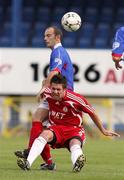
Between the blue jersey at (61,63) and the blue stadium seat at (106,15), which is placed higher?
the blue jersey at (61,63)

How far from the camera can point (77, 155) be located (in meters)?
8.92

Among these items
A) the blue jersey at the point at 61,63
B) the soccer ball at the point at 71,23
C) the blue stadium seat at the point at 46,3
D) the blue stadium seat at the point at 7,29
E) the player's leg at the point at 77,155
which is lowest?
the blue stadium seat at the point at 7,29

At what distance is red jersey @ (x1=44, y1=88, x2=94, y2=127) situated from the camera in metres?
9.22

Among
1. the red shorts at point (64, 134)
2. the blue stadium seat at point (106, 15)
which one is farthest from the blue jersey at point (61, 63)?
the blue stadium seat at point (106, 15)

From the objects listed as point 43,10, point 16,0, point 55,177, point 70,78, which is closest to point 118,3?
point 43,10

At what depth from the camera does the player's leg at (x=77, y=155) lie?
8805 millimetres

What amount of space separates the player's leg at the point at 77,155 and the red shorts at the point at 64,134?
3.1 inches

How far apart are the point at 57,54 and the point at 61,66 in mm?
161

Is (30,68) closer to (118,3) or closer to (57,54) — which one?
(118,3)

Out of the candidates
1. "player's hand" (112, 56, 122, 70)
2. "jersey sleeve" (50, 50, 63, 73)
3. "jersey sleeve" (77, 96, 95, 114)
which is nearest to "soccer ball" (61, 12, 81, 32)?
"jersey sleeve" (50, 50, 63, 73)

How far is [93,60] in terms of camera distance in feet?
72.2

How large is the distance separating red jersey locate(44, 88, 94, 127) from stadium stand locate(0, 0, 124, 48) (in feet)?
58.2

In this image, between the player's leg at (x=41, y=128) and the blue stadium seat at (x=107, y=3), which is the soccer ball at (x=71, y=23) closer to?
the player's leg at (x=41, y=128)

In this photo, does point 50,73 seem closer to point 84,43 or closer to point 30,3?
point 84,43
